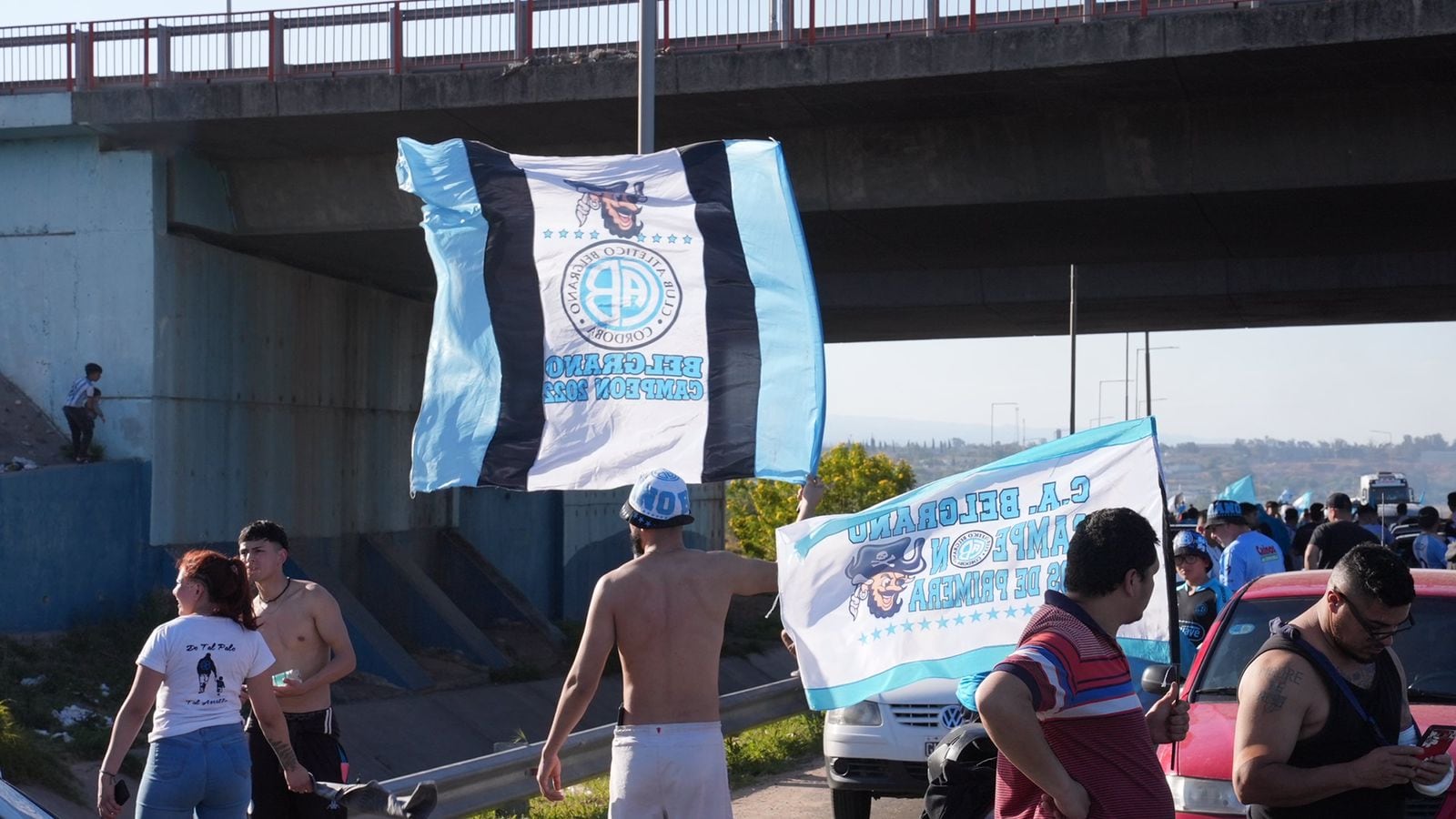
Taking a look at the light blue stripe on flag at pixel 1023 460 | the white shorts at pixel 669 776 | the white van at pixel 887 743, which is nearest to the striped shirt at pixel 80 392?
the white van at pixel 887 743

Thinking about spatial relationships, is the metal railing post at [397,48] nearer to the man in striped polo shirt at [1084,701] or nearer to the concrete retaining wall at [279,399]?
the concrete retaining wall at [279,399]

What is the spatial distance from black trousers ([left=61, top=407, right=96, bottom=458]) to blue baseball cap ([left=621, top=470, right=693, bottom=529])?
14.9 m

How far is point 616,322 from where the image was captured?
7973mm

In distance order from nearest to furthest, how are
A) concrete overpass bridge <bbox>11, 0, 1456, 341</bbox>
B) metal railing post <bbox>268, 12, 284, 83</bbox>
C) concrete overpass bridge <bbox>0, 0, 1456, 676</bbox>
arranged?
concrete overpass bridge <bbox>11, 0, 1456, 341</bbox> → concrete overpass bridge <bbox>0, 0, 1456, 676</bbox> → metal railing post <bbox>268, 12, 284, 83</bbox>

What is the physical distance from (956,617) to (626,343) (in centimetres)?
235

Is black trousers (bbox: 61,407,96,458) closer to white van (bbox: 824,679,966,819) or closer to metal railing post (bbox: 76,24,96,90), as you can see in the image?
metal railing post (bbox: 76,24,96,90)

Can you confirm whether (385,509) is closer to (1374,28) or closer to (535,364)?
(1374,28)

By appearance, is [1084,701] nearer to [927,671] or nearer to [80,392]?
[927,671]

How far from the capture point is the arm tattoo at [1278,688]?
4.33 metres

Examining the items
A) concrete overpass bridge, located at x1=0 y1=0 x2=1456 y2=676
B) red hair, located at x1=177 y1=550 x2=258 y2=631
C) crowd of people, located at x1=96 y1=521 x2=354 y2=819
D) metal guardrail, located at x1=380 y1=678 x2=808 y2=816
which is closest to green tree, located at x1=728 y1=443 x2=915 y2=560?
concrete overpass bridge, located at x1=0 y1=0 x2=1456 y2=676

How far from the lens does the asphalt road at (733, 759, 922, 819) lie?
10750 millimetres

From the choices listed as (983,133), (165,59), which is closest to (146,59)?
(165,59)

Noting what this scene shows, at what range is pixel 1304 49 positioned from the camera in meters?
15.0

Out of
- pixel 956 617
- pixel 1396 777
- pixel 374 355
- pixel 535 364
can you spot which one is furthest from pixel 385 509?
pixel 1396 777
